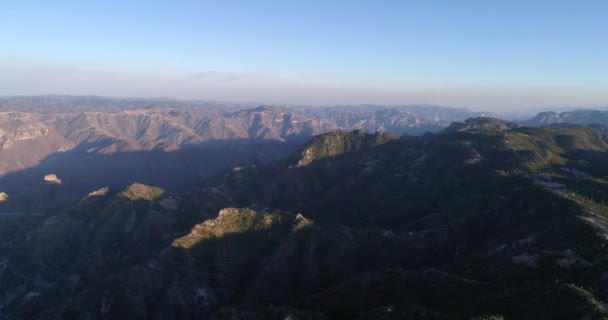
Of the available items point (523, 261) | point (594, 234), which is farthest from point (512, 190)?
point (523, 261)

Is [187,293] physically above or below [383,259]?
below

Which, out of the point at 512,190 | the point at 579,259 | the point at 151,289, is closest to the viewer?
the point at 579,259

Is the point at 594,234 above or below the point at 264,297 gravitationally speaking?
above

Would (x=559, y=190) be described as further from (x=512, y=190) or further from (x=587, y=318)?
(x=587, y=318)

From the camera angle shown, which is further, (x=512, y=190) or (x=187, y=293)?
(x=512, y=190)

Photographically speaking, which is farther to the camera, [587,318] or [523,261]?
[523,261]

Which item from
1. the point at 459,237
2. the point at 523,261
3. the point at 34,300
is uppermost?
the point at 523,261

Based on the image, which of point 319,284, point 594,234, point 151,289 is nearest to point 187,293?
point 151,289

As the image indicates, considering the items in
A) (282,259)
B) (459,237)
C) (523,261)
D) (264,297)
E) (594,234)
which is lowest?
(264,297)

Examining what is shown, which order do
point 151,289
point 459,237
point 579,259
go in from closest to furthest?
point 579,259 < point 151,289 < point 459,237
